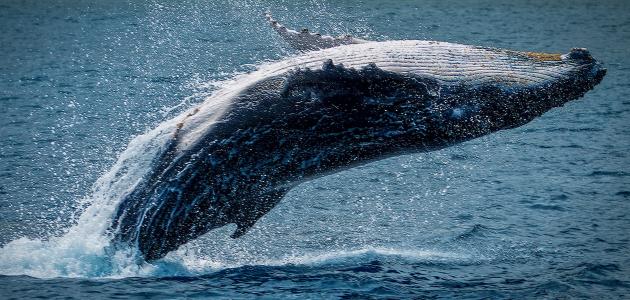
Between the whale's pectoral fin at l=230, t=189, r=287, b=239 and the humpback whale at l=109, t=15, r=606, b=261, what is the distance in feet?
0.09

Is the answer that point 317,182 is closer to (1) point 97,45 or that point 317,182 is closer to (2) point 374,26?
(1) point 97,45

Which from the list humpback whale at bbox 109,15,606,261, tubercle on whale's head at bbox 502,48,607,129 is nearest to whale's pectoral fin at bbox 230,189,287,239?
humpback whale at bbox 109,15,606,261

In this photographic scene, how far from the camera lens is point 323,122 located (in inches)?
465

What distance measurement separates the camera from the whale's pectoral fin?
1252 centimetres

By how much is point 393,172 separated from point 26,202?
26.8 feet

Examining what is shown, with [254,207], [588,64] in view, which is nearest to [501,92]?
[588,64]

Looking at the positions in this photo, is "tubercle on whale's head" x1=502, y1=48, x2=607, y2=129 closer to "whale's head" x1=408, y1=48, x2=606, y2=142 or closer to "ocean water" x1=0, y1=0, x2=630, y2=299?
"whale's head" x1=408, y1=48, x2=606, y2=142

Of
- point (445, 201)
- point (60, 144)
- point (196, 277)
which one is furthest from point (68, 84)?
point (196, 277)

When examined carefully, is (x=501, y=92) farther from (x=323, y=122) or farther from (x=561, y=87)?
(x=323, y=122)

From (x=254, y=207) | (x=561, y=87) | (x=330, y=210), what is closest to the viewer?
(x=561, y=87)

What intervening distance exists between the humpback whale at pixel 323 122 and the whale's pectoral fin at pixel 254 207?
29 mm

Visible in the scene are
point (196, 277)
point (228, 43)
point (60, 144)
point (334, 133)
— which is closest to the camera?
point (334, 133)

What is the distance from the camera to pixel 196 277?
1272 cm

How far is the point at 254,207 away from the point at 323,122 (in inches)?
71.8
